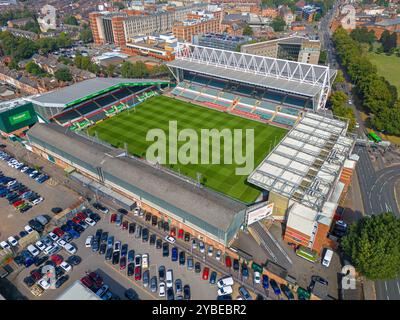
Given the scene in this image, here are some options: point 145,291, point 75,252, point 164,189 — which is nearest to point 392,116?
point 164,189

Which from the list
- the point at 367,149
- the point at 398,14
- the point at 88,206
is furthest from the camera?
the point at 398,14

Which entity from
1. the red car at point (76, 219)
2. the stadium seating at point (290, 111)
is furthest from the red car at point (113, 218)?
the stadium seating at point (290, 111)

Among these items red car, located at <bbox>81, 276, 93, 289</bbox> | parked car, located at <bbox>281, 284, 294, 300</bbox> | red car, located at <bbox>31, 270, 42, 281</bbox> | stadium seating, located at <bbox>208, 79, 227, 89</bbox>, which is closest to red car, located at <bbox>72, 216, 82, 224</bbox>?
red car, located at <bbox>31, 270, 42, 281</bbox>

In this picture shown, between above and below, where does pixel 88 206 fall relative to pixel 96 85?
below

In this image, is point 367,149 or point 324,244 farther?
point 367,149

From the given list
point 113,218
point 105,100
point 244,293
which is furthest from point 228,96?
point 244,293

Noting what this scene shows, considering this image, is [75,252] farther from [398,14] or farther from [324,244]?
[398,14]

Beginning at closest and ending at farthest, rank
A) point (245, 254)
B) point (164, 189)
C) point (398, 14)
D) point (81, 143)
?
1. point (245, 254)
2. point (164, 189)
3. point (81, 143)
4. point (398, 14)

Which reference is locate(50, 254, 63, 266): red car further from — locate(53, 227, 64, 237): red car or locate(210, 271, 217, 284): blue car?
locate(210, 271, 217, 284): blue car

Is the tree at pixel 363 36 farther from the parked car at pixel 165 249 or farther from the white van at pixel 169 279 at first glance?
the white van at pixel 169 279
